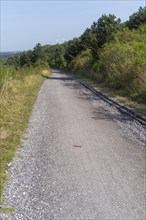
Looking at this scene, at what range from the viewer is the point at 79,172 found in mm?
7125

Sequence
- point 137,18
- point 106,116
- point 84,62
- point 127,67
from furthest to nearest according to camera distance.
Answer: point 137,18 < point 84,62 < point 127,67 < point 106,116

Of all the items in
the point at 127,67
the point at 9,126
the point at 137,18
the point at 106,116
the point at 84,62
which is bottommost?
the point at 84,62

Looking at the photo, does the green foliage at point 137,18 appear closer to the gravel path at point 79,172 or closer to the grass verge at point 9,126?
the grass verge at point 9,126

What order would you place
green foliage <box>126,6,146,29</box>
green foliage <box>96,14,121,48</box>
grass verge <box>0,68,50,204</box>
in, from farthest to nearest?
1. green foliage <box>126,6,146,29</box>
2. green foliage <box>96,14,121,48</box>
3. grass verge <box>0,68,50,204</box>

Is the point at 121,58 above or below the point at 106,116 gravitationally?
above

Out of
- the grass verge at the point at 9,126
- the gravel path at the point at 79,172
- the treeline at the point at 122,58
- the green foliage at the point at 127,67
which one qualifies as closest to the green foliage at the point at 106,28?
the treeline at the point at 122,58

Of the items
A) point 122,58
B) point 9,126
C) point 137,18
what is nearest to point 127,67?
point 122,58

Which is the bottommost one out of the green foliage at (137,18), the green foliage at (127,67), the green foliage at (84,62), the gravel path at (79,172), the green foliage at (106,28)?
the green foliage at (84,62)

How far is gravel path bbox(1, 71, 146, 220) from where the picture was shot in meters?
5.55

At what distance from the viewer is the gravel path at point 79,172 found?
555 cm

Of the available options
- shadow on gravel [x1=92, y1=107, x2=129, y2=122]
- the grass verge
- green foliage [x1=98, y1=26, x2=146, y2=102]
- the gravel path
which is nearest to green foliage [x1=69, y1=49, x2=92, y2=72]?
green foliage [x1=98, y1=26, x2=146, y2=102]

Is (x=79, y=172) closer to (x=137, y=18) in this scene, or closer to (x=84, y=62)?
(x=84, y=62)

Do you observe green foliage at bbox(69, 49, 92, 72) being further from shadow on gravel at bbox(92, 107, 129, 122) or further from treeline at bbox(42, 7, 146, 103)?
shadow on gravel at bbox(92, 107, 129, 122)

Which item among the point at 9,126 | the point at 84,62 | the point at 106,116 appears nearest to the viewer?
the point at 9,126
